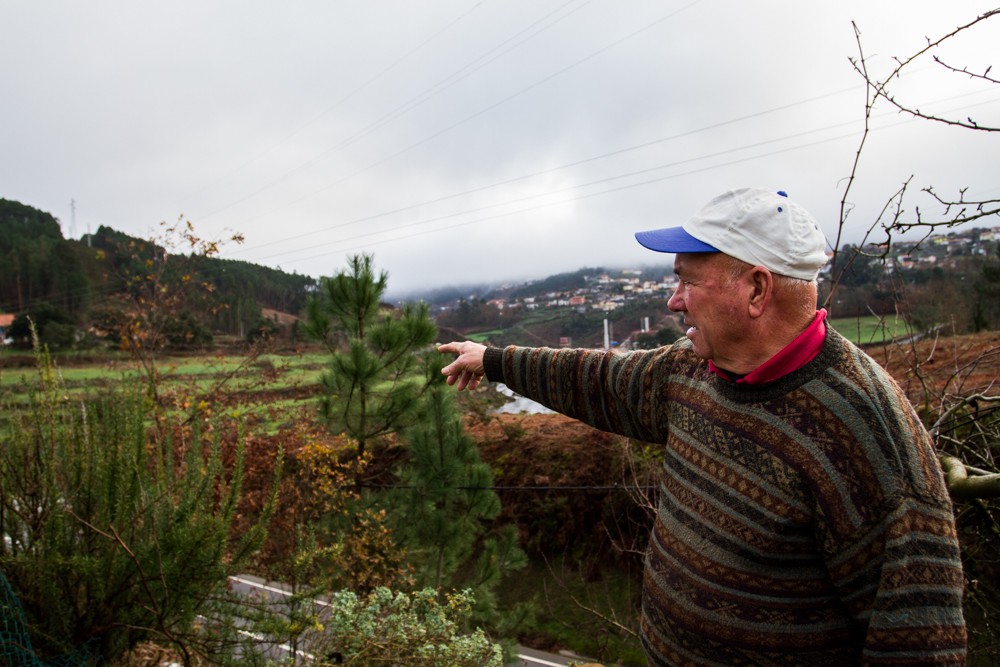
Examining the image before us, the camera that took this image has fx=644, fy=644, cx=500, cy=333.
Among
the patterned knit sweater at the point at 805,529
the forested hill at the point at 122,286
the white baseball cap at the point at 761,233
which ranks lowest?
the patterned knit sweater at the point at 805,529

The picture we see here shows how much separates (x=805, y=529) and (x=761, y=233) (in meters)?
0.61

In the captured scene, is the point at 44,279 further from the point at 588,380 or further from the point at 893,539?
the point at 893,539

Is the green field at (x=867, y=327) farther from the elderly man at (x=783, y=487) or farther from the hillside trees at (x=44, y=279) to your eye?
the hillside trees at (x=44, y=279)

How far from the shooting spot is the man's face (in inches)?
55.1

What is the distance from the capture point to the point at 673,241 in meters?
1.48

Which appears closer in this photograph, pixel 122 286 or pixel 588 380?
pixel 588 380

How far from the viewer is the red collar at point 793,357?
1337 millimetres

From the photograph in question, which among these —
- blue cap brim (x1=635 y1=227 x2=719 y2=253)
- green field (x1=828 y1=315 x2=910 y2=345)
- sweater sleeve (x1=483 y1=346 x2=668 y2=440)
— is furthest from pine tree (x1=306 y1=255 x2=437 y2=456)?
blue cap brim (x1=635 y1=227 x2=719 y2=253)

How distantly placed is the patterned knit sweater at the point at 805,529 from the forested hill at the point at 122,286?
11.4 ft

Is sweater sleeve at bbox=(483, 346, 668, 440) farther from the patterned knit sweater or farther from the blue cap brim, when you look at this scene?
the blue cap brim

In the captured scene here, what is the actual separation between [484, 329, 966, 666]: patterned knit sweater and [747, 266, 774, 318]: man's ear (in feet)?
0.49

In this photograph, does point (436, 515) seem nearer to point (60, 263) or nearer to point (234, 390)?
point (234, 390)

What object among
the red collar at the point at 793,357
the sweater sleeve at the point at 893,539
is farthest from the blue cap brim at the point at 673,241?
the sweater sleeve at the point at 893,539

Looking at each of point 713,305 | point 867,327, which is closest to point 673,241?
A: point 713,305
